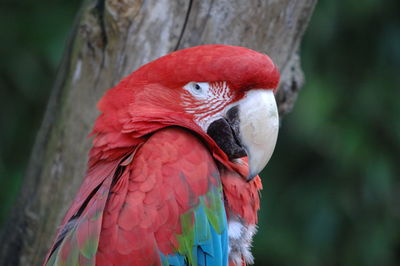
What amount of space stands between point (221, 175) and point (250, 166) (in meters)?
0.08

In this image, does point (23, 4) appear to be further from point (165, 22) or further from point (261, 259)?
point (261, 259)

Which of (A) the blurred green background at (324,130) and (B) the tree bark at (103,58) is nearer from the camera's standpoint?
(B) the tree bark at (103,58)

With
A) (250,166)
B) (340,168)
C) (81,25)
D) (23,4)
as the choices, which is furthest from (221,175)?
(23,4)

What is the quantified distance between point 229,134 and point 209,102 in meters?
0.09

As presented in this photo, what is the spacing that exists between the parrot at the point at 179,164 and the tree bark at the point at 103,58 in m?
0.23

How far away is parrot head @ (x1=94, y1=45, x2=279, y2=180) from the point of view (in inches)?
49.6

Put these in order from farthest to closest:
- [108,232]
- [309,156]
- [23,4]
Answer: [309,156]
[23,4]
[108,232]

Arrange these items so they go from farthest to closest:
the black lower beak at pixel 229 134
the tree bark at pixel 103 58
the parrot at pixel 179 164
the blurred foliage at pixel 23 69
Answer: the blurred foliage at pixel 23 69 → the tree bark at pixel 103 58 → the black lower beak at pixel 229 134 → the parrot at pixel 179 164

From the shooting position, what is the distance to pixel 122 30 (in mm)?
1543

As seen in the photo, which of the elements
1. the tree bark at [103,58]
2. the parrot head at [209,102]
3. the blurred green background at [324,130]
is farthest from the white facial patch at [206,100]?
the blurred green background at [324,130]

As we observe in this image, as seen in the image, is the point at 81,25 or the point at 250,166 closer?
the point at 250,166

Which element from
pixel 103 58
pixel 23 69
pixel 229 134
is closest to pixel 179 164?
pixel 229 134

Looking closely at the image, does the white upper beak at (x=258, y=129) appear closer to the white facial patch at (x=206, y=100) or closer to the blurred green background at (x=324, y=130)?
the white facial patch at (x=206, y=100)

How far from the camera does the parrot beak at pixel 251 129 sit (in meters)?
1.25
